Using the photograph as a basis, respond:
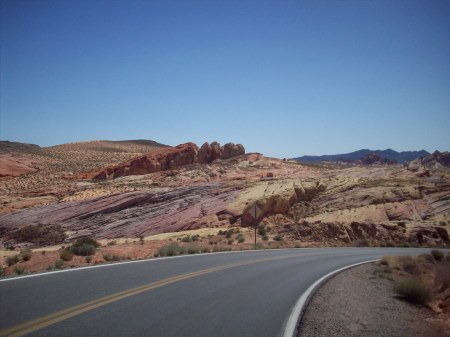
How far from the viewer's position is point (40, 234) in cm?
3888

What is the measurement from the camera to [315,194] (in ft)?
153

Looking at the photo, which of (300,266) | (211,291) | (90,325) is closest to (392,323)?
(211,291)

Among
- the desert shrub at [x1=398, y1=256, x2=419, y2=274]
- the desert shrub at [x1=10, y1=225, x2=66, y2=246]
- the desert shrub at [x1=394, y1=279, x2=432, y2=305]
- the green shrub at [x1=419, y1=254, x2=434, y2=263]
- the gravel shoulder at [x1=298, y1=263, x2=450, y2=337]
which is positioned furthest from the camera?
the desert shrub at [x1=10, y1=225, x2=66, y2=246]

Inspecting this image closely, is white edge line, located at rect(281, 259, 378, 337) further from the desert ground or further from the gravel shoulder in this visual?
the desert ground

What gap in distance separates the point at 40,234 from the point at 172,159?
135 feet

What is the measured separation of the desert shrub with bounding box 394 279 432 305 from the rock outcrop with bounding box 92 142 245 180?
2608 inches

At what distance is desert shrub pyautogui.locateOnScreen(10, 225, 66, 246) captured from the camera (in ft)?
124

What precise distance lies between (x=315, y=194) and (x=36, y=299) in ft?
135

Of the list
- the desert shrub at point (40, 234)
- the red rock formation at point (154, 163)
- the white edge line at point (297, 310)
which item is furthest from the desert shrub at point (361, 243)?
the red rock formation at point (154, 163)

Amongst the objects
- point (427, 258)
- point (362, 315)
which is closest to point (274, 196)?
point (427, 258)

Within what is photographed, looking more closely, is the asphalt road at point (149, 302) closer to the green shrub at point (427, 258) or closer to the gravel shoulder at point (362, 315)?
the gravel shoulder at point (362, 315)

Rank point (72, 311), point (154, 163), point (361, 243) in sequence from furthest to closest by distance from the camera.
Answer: point (154, 163) → point (361, 243) → point (72, 311)

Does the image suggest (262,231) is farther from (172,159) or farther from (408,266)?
(172,159)

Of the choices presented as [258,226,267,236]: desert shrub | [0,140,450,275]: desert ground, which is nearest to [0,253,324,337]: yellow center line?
[0,140,450,275]: desert ground
